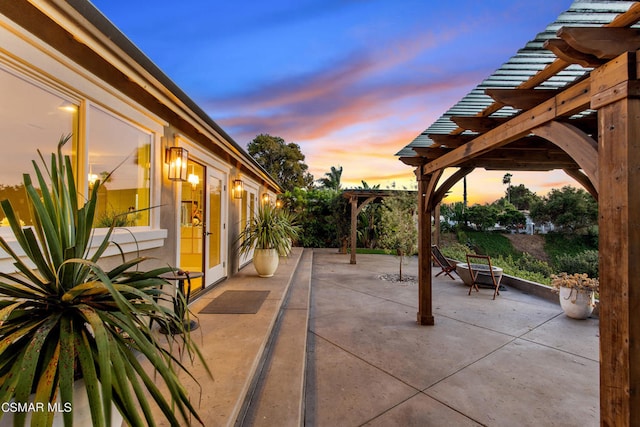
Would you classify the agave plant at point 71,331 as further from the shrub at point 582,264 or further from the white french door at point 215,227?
the shrub at point 582,264

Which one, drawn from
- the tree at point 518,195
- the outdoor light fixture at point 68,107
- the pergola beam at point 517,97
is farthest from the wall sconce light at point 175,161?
the tree at point 518,195

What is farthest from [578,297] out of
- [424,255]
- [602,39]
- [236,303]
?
[236,303]

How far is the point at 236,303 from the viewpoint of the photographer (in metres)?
3.98

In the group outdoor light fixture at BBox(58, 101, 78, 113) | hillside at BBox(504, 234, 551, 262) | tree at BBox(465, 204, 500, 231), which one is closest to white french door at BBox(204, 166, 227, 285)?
outdoor light fixture at BBox(58, 101, 78, 113)

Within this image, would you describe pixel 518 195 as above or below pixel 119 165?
above

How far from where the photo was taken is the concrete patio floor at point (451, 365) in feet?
7.39

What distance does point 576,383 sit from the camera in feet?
8.84

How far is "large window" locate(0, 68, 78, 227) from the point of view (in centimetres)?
168

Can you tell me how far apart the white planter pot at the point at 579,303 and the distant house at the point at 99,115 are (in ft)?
19.4

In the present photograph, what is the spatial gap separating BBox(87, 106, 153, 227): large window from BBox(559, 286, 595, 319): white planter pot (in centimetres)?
603

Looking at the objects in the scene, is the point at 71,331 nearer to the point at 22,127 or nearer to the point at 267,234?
the point at 22,127

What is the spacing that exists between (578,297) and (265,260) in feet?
17.5

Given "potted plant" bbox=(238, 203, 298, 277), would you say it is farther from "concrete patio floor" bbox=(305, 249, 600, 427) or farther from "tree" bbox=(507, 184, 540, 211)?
"tree" bbox=(507, 184, 540, 211)

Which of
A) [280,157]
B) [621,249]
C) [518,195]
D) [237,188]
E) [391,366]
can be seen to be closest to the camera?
[621,249]
